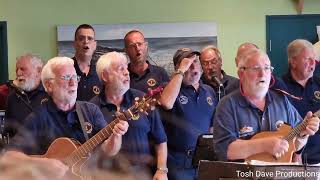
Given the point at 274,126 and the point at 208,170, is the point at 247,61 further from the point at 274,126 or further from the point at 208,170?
the point at 208,170

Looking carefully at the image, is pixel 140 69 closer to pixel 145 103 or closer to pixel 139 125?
pixel 139 125

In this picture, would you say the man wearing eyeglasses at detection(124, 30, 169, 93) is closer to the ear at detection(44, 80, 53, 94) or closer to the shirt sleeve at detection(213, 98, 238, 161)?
the ear at detection(44, 80, 53, 94)

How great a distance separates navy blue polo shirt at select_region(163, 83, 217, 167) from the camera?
3.24 m

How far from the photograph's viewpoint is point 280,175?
70.1 inches

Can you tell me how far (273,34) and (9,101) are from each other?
9.78ft

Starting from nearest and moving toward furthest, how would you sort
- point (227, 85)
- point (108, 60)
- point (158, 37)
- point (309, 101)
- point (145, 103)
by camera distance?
point (145, 103) < point (108, 60) < point (309, 101) < point (227, 85) < point (158, 37)

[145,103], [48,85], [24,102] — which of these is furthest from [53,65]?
[24,102]

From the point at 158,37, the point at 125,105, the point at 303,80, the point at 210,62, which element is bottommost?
the point at 125,105

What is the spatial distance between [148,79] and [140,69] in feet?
0.33

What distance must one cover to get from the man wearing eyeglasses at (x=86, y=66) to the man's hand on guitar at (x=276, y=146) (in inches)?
54.6

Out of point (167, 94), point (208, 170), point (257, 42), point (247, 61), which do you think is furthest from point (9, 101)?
point (257, 42)

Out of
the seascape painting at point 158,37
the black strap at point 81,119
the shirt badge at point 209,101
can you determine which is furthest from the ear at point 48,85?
the seascape painting at point 158,37

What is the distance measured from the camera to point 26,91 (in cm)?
360

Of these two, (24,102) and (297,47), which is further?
(24,102)
